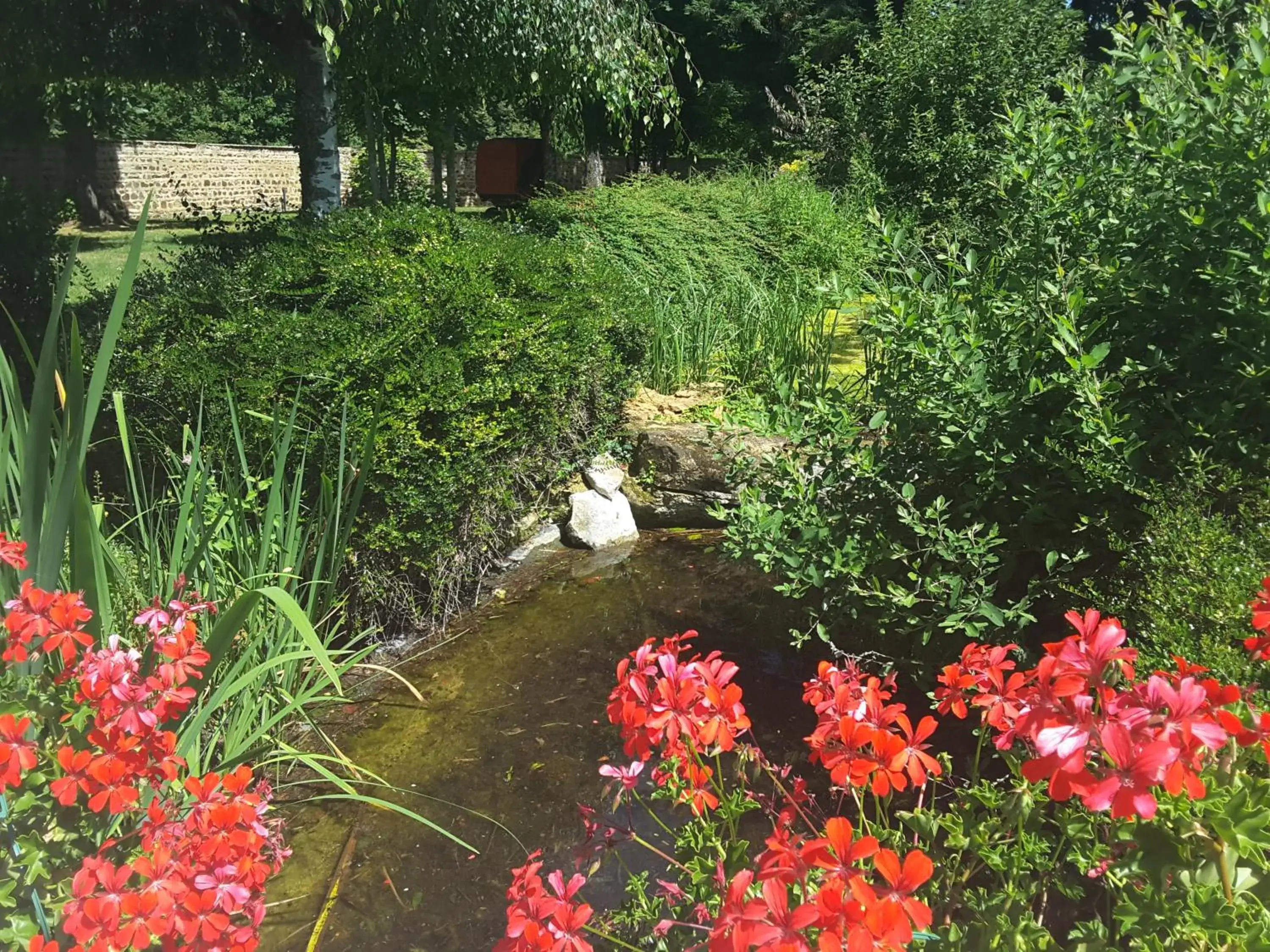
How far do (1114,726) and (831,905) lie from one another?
0.32 m

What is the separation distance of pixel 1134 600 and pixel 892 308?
3.21ft

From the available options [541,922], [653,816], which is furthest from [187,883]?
[653,816]

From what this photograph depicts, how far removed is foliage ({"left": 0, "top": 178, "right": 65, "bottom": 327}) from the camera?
18.8 ft

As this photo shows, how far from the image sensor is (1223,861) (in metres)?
1.02

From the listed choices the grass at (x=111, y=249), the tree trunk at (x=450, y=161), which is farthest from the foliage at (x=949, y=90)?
the grass at (x=111, y=249)

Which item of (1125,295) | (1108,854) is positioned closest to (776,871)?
(1108,854)

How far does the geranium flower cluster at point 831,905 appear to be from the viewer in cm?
86

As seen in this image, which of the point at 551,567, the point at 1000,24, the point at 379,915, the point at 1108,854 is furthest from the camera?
the point at 1000,24

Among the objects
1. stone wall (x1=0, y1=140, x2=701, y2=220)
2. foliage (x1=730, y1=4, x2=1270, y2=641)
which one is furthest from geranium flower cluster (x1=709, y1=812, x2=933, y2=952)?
stone wall (x1=0, y1=140, x2=701, y2=220)

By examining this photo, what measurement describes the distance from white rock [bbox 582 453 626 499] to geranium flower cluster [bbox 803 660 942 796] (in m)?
3.36

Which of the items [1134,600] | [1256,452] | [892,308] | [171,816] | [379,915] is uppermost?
[892,308]

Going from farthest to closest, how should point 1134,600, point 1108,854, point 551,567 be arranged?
point 551,567
point 1134,600
point 1108,854

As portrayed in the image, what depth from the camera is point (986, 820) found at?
1.26 meters

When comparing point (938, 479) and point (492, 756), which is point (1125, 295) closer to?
point (938, 479)
